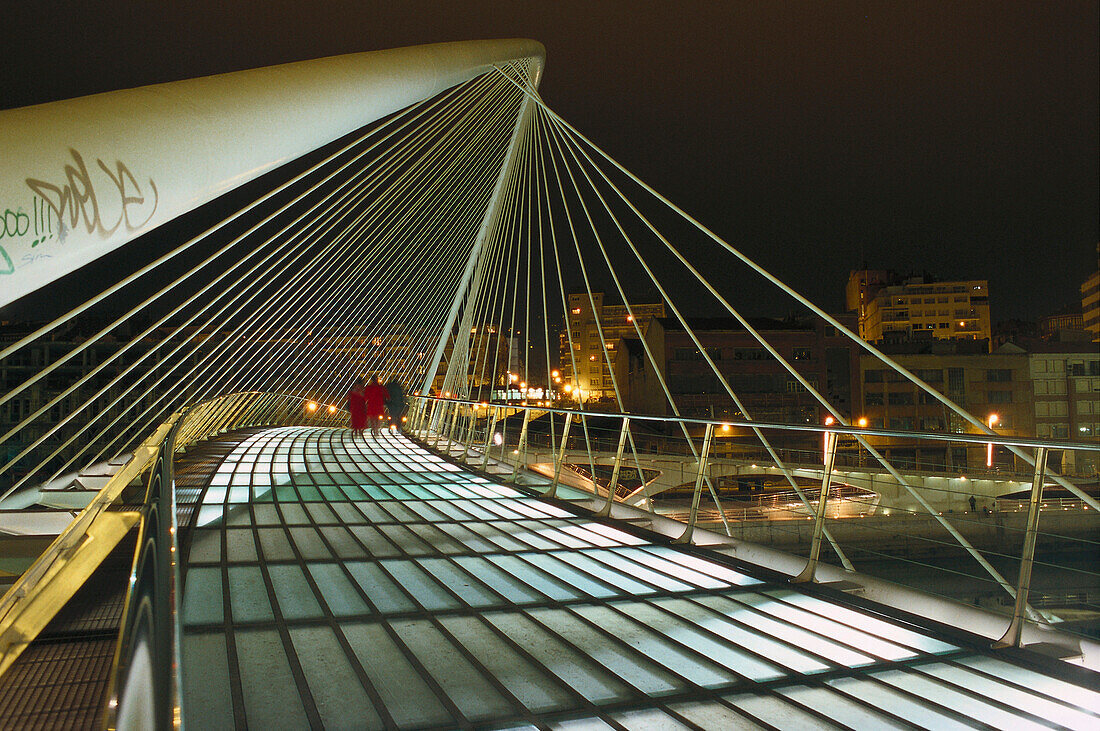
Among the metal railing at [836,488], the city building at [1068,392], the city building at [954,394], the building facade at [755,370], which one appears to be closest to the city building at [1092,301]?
the city building at [1068,392]

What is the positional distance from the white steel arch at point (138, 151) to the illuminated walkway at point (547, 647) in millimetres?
1458

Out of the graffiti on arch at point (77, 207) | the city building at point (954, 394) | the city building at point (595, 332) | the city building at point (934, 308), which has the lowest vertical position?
the graffiti on arch at point (77, 207)

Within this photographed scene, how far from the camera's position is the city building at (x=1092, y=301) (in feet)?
244

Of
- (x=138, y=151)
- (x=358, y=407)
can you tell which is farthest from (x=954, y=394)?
(x=138, y=151)

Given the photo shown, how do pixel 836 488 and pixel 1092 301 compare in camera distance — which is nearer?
pixel 836 488

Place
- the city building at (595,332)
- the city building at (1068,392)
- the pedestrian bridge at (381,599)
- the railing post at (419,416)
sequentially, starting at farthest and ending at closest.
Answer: the city building at (595,332)
the city building at (1068,392)
the railing post at (419,416)
the pedestrian bridge at (381,599)

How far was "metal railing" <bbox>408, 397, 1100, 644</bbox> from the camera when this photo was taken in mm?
→ 3715

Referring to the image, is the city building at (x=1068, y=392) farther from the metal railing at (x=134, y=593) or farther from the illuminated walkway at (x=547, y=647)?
the metal railing at (x=134, y=593)

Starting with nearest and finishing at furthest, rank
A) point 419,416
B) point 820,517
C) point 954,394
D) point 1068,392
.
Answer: point 820,517 < point 419,416 < point 1068,392 < point 954,394

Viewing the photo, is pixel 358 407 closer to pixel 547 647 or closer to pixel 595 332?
pixel 547 647

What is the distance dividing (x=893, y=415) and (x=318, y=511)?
55.3 m

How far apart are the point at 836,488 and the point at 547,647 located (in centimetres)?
3209

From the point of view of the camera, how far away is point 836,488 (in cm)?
3259

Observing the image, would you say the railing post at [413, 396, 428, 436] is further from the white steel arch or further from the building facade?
the building facade
